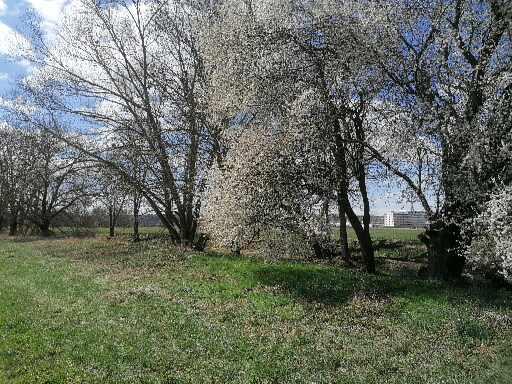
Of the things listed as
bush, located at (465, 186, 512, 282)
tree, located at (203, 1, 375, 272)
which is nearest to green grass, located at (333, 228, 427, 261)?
tree, located at (203, 1, 375, 272)

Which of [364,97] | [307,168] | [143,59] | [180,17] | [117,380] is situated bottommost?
[117,380]

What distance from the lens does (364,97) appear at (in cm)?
1700

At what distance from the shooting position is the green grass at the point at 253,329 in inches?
332

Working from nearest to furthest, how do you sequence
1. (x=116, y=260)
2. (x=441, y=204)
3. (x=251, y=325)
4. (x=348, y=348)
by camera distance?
(x=348, y=348) → (x=251, y=325) → (x=441, y=204) → (x=116, y=260)

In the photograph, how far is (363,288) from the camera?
1457 cm

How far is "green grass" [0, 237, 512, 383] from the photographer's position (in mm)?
8445

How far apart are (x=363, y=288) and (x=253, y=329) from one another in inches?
182

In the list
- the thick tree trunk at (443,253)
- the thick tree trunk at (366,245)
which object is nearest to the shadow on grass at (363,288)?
the thick tree trunk at (443,253)

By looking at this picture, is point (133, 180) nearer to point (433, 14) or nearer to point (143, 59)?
point (143, 59)

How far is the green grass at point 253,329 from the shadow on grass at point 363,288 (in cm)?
4

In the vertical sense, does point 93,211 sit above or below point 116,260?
above

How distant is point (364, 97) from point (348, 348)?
30.9 ft

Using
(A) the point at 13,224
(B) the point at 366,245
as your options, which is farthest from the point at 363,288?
(A) the point at 13,224

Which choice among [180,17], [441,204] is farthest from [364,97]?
[180,17]
